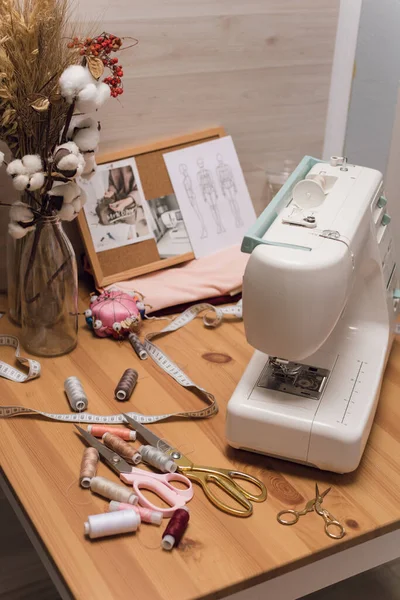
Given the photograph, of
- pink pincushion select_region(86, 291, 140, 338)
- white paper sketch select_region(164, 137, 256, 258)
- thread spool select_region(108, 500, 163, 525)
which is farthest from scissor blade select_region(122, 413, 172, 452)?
white paper sketch select_region(164, 137, 256, 258)

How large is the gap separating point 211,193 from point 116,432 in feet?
2.20

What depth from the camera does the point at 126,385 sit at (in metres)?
1.18

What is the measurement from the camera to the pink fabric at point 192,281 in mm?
1450

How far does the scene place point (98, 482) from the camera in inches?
38.5

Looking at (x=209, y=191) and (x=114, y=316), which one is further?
(x=209, y=191)

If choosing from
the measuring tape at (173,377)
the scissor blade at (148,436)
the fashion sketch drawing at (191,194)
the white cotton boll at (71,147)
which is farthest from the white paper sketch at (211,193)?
the scissor blade at (148,436)

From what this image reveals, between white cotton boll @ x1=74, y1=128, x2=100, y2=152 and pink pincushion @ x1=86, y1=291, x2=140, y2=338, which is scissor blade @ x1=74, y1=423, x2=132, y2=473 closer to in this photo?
pink pincushion @ x1=86, y1=291, x2=140, y2=338

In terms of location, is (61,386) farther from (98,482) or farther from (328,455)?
(328,455)

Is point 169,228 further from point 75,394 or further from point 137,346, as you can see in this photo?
point 75,394

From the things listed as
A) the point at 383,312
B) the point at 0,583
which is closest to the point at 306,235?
the point at 383,312

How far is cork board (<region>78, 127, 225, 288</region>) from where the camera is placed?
1.48 m

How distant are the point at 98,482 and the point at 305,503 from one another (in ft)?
0.89

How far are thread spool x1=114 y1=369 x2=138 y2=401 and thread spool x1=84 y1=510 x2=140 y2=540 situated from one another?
27 centimetres

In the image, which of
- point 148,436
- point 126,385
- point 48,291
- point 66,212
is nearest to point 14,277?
point 48,291
